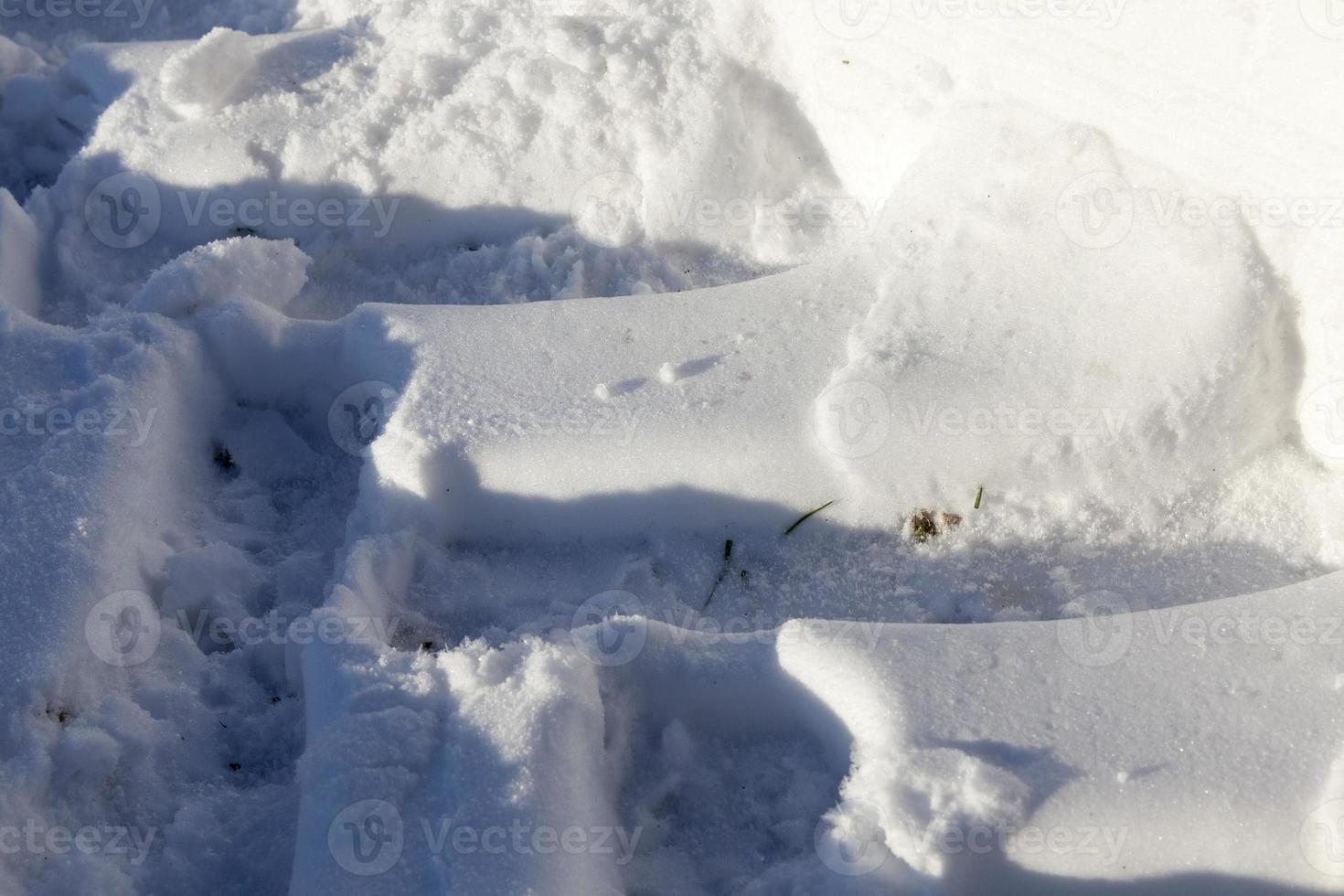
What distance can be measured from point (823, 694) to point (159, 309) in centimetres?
179

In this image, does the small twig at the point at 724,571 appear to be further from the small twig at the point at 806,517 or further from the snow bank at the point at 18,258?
the snow bank at the point at 18,258

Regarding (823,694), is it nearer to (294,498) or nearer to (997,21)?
(294,498)

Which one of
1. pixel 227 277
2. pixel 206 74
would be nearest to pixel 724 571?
pixel 227 277

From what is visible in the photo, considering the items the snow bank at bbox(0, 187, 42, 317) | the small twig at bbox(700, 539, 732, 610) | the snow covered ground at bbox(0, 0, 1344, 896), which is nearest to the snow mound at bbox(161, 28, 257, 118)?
the snow covered ground at bbox(0, 0, 1344, 896)

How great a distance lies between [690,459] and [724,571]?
249 millimetres

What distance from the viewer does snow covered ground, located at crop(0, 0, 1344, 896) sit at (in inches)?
69.2

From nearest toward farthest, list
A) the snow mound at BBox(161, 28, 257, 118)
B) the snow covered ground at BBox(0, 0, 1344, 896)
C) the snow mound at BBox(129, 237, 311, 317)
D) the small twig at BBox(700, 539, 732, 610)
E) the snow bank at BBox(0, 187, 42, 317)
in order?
the snow covered ground at BBox(0, 0, 1344, 896), the small twig at BBox(700, 539, 732, 610), the snow mound at BBox(129, 237, 311, 317), the snow bank at BBox(0, 187, 42, 317), the snow mound at BBox(161, 28, 257, 118)

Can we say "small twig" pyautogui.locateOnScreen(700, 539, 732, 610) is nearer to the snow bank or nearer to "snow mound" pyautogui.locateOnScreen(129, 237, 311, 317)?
"snow mound" pyautogui.locateOnScreen(129, 237, 311, 317)

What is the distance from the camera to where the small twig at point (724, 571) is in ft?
7.18

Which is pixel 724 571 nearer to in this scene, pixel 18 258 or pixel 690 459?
pixel 690 459

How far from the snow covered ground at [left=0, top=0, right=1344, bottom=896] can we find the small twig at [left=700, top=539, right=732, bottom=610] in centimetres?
2

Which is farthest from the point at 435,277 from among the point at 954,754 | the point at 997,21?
the point at 954,754

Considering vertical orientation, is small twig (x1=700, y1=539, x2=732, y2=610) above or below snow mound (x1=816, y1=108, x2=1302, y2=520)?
below

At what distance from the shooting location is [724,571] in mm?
2223
